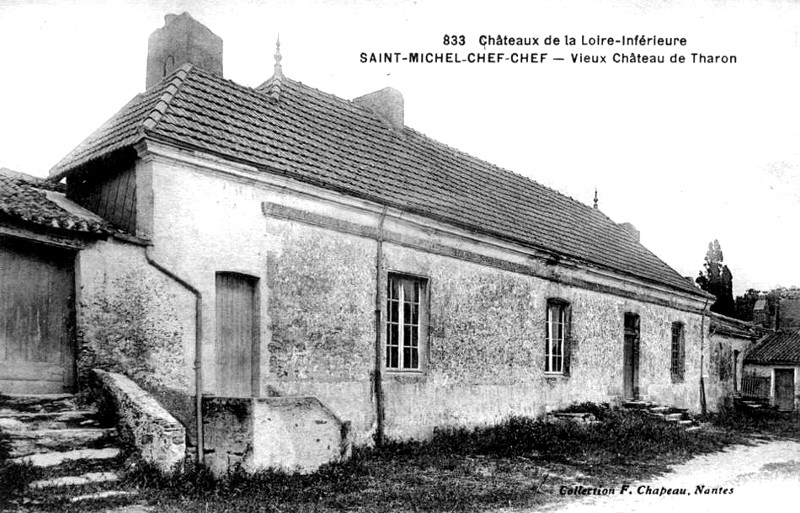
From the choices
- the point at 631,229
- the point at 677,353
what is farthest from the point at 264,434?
the point at 631,229

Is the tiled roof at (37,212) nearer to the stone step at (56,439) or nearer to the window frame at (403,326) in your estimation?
the stone step at (56,439)

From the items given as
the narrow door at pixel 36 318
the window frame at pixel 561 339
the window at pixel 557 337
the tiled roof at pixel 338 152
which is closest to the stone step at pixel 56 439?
the narrow door at pixel 36 318

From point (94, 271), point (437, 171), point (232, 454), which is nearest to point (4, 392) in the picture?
Result: point (94, 271)

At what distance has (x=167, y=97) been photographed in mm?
9625

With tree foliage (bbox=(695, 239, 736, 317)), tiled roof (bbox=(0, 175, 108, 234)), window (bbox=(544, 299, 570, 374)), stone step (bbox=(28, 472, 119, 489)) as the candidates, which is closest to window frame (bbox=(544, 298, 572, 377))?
window (bbox=(544, 299, 570, 374))

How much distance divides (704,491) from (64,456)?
721 centimetres

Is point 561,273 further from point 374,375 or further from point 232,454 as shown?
point 232,454

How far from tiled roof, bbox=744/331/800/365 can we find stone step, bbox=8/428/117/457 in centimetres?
2992

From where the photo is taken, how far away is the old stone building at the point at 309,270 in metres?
8.43

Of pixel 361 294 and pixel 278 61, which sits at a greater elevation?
pixel 278 61

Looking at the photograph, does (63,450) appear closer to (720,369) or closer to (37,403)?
(37,403)

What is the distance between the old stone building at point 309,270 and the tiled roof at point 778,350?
17261 mm

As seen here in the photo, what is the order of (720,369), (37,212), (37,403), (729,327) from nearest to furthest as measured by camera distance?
(37,403), (37,212), (720,369), (729,327)

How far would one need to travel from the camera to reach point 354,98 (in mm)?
15102
